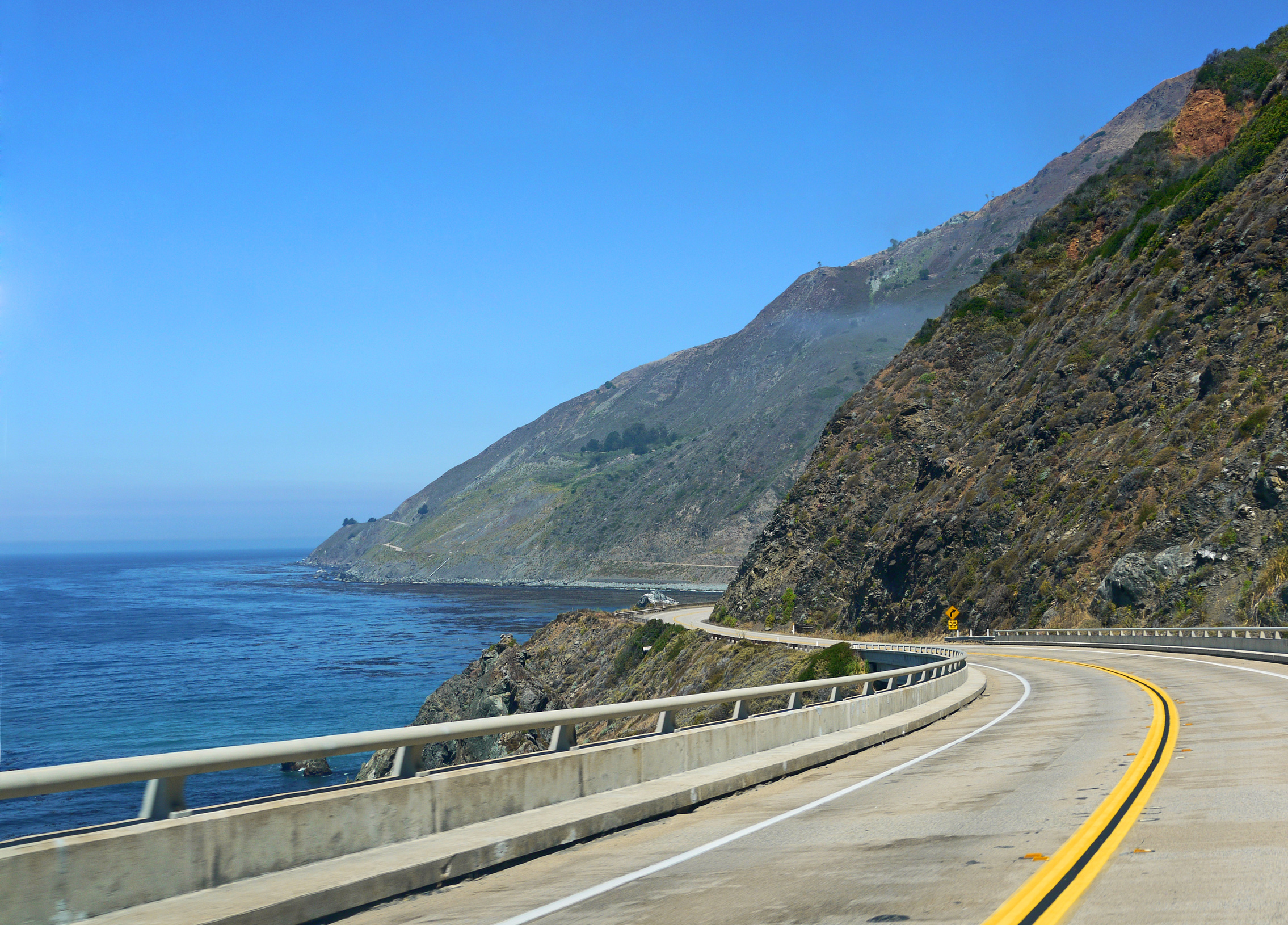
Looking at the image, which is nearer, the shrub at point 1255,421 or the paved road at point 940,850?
the paved road at point 940,850

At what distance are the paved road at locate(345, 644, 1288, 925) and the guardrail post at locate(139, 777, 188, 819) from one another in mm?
1314

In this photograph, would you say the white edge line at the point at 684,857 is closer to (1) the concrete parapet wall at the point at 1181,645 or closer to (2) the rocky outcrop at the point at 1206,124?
(1) the concrete parapet wall at the point at 1181,645

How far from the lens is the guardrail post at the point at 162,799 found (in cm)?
589

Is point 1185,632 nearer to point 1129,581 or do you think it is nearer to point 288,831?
point 1129,581

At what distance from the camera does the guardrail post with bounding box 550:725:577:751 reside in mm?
9406

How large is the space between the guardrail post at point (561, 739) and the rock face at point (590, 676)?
110ft

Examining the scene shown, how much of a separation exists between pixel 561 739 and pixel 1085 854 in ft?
14.8

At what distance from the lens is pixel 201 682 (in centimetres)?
8519

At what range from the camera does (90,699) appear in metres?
75.7

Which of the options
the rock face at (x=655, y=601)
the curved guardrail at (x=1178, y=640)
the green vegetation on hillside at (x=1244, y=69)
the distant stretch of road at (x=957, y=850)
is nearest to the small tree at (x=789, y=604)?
the curved guardrail at (x=1178, y=640)

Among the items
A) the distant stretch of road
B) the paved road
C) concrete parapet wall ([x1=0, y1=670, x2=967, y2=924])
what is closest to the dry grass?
the distant stretch of road

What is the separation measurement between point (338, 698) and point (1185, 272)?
217 ft

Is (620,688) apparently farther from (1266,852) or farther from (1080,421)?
(1266,852)

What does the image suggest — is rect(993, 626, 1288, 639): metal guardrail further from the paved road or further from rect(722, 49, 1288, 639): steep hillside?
the paved road
